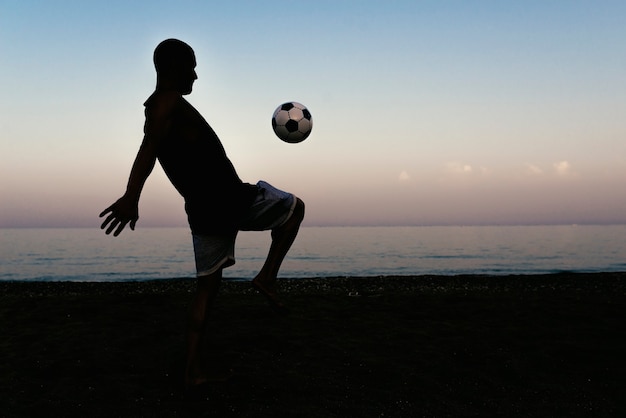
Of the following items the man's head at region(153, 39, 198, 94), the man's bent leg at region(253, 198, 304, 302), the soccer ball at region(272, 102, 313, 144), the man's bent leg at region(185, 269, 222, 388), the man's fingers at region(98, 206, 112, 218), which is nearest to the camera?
the man's fingers at region(98, 206, 112, 218)

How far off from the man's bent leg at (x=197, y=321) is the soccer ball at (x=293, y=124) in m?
2.62

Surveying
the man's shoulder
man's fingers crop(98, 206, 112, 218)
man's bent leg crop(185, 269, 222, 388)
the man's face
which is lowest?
man's bent leg crop(185, 269, 222, 388)

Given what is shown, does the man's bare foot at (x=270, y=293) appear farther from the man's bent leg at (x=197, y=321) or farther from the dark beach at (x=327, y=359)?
the dark beach at (x=327, y=359)

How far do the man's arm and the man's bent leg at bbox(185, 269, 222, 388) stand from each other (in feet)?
2.98

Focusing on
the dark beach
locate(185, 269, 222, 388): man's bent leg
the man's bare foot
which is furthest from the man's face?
the dark beach

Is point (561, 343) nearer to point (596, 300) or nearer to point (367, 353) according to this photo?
point (367, 353)

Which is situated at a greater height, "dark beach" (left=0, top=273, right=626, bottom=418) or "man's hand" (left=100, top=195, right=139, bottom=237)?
"man's hand" (left=100, top=195, right=139, bottom=237)

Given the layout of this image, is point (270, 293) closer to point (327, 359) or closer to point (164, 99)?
point (327, 359)

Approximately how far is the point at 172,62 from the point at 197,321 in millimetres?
2168

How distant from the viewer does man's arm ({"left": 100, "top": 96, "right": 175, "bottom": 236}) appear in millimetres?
3771

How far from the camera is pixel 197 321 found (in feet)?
14.7

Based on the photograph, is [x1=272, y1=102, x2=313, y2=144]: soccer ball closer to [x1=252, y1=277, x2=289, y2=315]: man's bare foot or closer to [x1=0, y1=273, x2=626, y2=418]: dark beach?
[x1=0, y1=273, x2=626, y2=418]: dark beach

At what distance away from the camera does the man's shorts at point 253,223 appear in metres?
4.32

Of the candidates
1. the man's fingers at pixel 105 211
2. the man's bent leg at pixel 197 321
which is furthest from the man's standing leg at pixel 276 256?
the man's fingers at pixel 105 211
